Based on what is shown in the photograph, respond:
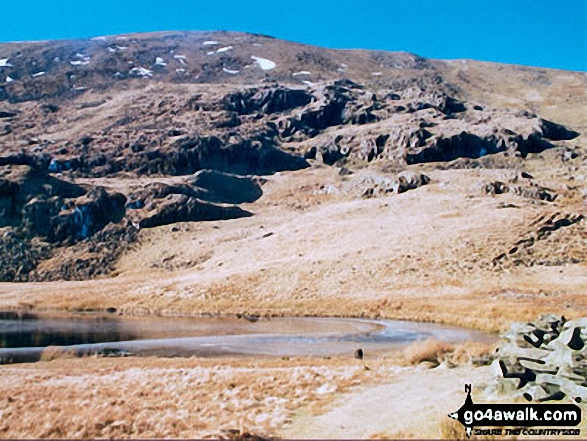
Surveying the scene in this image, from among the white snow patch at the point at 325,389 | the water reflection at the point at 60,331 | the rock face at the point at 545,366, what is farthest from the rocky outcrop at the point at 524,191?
the white snow patch at the point at 325,389

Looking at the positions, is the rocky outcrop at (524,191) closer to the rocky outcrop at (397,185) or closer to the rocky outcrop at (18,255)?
the rocky outcrop at (397,185)

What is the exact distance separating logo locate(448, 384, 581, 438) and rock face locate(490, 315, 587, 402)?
0.97 meters

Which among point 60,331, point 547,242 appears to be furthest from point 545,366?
point 547,242

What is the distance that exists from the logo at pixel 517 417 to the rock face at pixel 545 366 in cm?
97

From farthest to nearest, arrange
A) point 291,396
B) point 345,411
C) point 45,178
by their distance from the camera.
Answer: point 45,178 < point 291,396 < point 345,411

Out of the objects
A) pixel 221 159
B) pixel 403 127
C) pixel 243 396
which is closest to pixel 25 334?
pixel 243 396

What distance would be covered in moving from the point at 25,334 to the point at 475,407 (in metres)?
40.9

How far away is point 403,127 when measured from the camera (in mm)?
174500

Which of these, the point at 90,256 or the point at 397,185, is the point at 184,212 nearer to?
the point at 90,256

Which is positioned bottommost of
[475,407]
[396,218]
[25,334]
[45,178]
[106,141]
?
[25,334]

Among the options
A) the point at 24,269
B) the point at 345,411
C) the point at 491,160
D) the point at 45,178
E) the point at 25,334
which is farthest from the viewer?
the point at 491,160

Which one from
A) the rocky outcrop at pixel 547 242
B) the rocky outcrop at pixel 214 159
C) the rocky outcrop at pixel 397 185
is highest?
the rocky outcrop at pixel 214 159

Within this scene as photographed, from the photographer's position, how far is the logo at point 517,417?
12.2 meters

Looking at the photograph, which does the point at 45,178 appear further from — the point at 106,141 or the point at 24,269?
the point at 106,141
